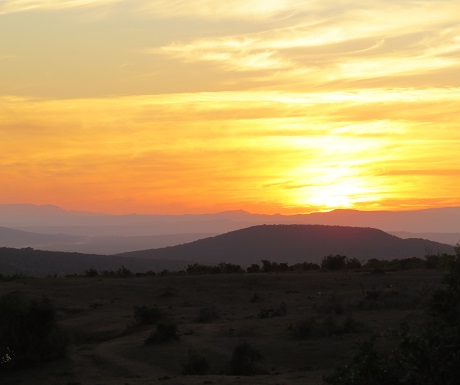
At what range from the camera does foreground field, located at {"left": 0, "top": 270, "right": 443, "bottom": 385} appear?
26141mm

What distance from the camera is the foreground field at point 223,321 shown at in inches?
1029

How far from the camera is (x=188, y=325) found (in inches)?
1422

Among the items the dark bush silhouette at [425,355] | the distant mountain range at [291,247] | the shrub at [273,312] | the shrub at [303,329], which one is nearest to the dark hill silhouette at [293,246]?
the distant mountain range at [291,247]

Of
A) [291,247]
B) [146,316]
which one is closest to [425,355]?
[146,316]

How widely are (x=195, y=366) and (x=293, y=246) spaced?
11613cm

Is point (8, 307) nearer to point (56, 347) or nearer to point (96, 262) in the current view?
point (56, 347)

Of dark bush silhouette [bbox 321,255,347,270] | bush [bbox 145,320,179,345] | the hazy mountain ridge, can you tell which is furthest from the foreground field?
the hazy mountain ridge

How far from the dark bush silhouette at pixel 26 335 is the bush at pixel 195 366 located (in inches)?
236

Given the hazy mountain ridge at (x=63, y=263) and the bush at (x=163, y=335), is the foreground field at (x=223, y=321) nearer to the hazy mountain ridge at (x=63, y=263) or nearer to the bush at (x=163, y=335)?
the bush at (x=163, y=335)

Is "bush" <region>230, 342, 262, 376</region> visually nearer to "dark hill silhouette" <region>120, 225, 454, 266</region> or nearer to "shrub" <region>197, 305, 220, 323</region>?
"shrub" <region>197, 305, 220, 323</region>

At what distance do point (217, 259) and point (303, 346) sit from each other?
104407mm

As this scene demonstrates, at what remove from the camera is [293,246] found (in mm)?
141000

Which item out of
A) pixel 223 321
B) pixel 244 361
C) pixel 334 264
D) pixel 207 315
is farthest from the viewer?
pixel 334 264

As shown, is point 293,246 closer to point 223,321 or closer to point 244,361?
point 223,321
